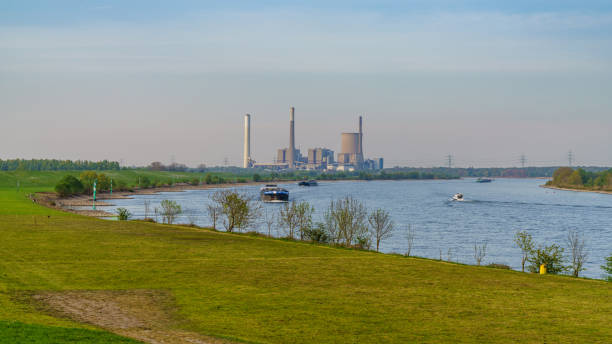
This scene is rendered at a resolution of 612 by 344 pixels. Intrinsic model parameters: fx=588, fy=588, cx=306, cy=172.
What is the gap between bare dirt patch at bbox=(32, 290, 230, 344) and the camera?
18.0 m

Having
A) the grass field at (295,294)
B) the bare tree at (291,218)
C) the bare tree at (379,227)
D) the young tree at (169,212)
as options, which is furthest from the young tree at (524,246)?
the young tree at (169,212)

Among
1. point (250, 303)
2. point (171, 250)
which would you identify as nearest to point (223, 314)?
point (250, 303)

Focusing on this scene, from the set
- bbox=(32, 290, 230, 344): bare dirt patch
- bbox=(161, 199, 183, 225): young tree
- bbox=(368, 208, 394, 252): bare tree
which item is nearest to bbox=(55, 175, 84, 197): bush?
bbox=(161, 199, 183, 225): young tree

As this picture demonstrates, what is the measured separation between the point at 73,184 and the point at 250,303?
454 ft

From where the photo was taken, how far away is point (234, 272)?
99.4 feet

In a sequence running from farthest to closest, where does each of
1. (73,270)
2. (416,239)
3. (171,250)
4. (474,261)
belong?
(416,239) < (474,261) < (171,250) < (73,270)

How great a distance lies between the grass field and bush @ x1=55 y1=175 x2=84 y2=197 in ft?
366

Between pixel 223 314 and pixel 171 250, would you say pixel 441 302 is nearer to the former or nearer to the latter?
pixel 223 314

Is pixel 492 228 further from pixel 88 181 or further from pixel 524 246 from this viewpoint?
pixel 88 181

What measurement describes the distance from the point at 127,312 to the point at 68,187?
136676 mm

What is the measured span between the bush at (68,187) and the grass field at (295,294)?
111691 millimetres

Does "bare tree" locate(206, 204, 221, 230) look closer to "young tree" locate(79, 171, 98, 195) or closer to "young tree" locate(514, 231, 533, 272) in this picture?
"young tree" locate(514, 231, 533, 272)

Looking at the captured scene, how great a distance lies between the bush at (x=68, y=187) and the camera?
145750 millimetres

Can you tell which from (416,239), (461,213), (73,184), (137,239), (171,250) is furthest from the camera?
(73,184)
